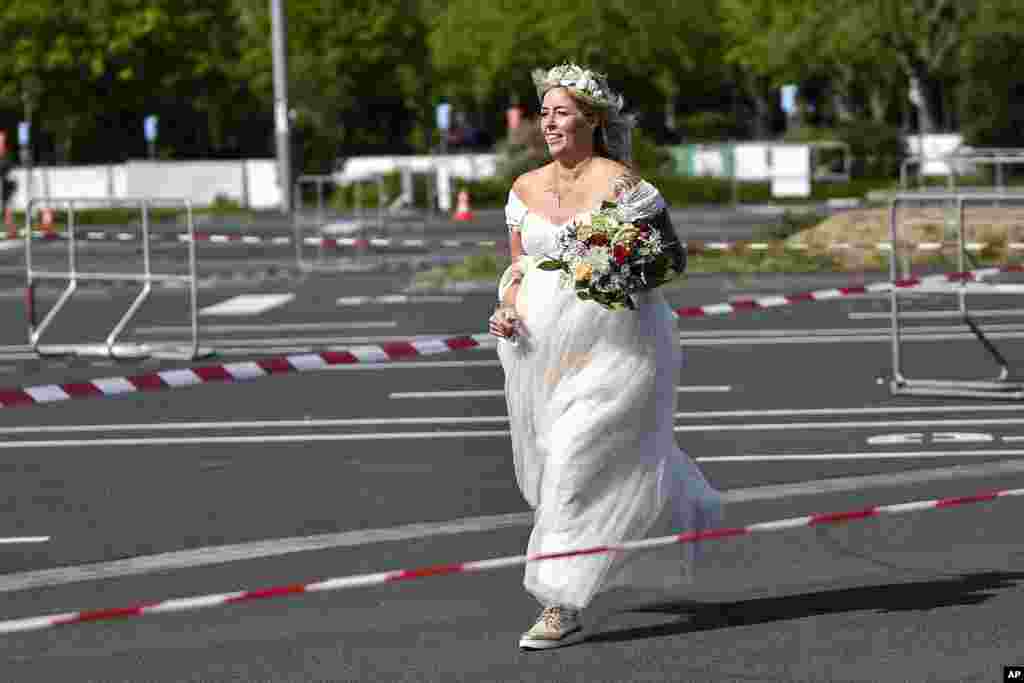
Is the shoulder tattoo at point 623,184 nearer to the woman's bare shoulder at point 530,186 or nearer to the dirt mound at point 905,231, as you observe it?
the woman's bare shoulder at point 530,186

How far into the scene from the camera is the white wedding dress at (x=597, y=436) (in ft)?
26.5

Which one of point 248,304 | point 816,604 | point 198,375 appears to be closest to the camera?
point 816,604

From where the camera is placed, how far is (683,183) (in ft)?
→ 166

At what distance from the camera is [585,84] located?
8391mm

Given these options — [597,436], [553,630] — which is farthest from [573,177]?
[553,630]

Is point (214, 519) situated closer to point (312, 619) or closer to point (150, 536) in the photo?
point (150, 536)

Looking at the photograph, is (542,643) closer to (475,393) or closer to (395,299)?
(475,393)

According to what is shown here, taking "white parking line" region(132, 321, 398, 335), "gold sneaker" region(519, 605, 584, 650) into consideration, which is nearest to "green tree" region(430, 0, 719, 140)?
"white parking line" region(132, 321, 398, 335)

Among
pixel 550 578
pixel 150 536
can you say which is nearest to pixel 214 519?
pixel 150 536

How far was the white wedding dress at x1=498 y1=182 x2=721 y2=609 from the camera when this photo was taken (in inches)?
317

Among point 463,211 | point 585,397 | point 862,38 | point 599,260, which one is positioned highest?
point 862,38

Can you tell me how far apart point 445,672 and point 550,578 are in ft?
1.91

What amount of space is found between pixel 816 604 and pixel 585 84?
6.54 feet

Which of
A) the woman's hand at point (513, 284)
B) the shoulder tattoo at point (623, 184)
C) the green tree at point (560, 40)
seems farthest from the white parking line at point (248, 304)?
the green tree at point (560, 40)
